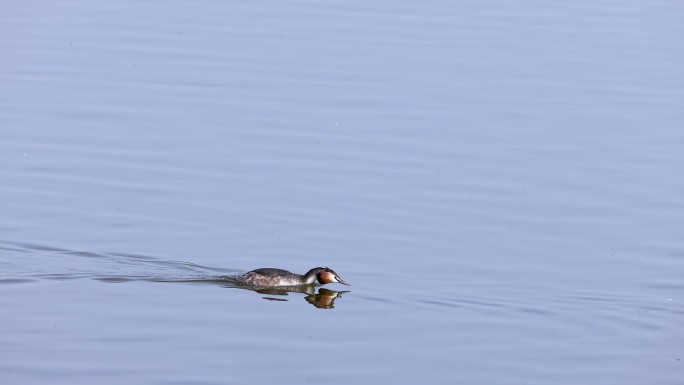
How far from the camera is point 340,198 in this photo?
62.5 feet

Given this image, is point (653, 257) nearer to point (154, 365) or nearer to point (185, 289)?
point (185, 289)

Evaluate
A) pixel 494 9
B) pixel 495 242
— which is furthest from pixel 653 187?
pixel 494 9

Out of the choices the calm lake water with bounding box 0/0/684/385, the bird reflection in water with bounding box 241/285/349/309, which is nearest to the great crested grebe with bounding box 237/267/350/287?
the bird reflection in water with bounding box 241/285/349/309

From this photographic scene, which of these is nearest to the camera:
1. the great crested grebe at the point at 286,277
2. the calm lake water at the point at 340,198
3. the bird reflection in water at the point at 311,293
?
the calm lake water at the point at 340,198

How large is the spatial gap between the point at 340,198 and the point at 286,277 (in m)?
2.82

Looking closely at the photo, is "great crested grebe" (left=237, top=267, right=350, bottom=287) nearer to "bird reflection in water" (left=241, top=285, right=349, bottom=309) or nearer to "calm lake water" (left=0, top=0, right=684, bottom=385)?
"bird reflection in water" (left=241, top=285, right=349, bottom=309)

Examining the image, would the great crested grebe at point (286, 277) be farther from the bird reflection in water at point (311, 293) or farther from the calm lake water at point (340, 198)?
the calm lake water at point (340, 198)

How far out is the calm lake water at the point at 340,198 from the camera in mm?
14539

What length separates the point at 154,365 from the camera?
44.9 ft

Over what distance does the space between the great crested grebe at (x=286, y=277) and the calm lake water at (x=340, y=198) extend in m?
0.18

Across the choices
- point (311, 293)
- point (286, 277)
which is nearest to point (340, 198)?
point (311, 293)

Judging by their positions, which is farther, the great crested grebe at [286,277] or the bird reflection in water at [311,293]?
the bird reflection in water at [311,293]

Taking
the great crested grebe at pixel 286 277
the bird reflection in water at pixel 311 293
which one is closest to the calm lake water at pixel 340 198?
the bird reflection in water at pixel 311 293

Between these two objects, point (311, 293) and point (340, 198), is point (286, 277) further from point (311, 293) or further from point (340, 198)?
point (340, 198)
